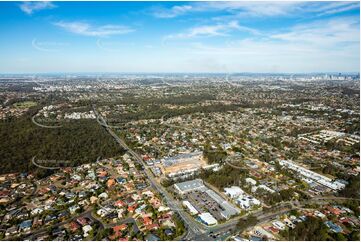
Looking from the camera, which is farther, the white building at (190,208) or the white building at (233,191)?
the white building at (233,191)

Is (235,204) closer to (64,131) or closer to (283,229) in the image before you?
(283,229)

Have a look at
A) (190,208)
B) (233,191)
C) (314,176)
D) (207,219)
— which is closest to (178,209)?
(190,208)

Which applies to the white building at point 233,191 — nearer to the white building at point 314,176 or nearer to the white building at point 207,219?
the white building at point 207,219

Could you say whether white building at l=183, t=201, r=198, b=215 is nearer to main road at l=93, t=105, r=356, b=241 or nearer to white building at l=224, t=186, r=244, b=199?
main road at l=93, t=105, r=356, b=241

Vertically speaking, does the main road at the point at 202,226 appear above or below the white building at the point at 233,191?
below

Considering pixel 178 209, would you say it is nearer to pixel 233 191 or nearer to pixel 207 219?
pixel 207 219

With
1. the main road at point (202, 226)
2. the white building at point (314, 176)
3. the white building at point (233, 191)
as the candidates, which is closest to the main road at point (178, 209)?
the main road at point (202, 226)

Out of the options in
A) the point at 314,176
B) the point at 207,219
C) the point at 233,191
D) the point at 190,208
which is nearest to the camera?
the point at 207,219

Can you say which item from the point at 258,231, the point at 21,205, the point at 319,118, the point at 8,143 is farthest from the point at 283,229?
the point at 319,118

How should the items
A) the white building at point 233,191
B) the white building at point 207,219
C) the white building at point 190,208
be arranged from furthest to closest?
1. the white building at point 233,191
2. the white building at point 190,208
3. the white building at point 207,219

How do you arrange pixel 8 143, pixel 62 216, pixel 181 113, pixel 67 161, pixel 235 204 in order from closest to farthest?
pixel 62 216, pixel 235 204, pixel 67 161, pixel 8 143, pixel 181 113

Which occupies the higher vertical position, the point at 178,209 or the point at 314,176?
the point at 314,176
